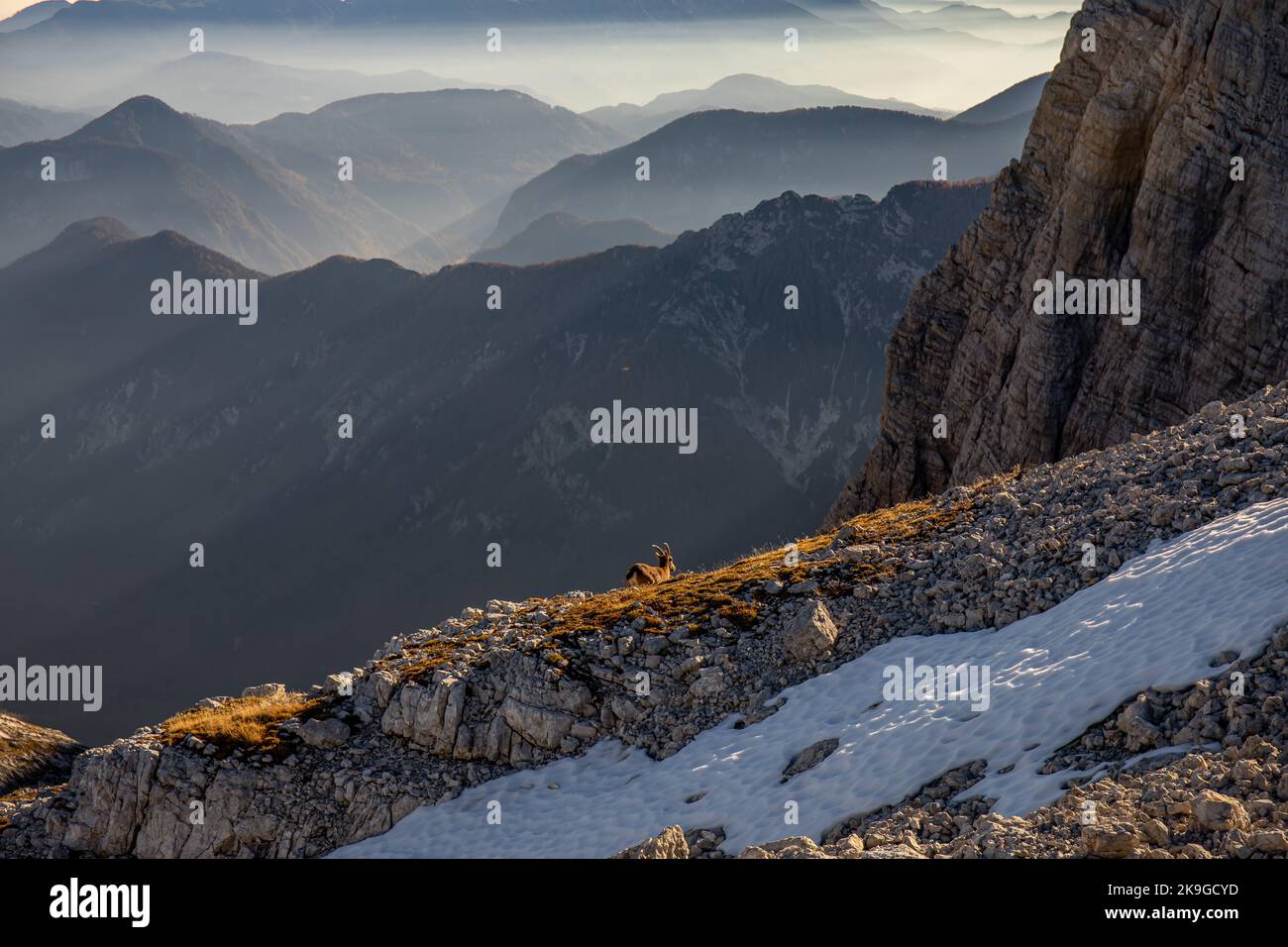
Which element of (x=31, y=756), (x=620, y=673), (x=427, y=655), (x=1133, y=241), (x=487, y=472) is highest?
(x=1133, y=241)

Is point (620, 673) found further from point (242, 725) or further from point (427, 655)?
point (242, 725)

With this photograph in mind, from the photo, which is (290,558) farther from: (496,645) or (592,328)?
(496,645)

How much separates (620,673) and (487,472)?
145987mm

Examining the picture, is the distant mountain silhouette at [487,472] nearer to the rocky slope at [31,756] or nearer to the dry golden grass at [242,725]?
the rocky slope at [31,756]

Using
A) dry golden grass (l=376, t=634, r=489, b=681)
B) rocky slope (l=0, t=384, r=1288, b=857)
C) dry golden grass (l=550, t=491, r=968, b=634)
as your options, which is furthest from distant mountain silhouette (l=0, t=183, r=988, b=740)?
rocky slope (l=0, t=384, r=1288, b=857)

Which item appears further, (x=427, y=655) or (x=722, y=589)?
(x=427, y=655)

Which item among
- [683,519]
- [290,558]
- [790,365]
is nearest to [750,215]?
[790,365]

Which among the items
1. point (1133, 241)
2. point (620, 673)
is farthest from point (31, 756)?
point (1133, 241)

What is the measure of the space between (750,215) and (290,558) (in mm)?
93732

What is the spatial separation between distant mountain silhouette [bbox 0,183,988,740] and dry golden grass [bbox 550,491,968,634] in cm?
11546

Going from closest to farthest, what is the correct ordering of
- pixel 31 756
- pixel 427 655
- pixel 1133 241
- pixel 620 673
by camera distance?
pixel 620 673 → pixel 427 655 → pixel 31 756 → pixel 1133 241

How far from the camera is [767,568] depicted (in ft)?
91.3

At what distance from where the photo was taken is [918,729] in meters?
19.0

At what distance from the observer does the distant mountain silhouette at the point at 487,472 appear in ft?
503
